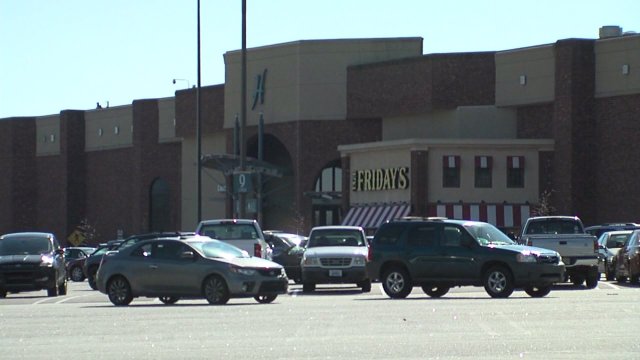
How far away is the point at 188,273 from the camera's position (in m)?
29.7

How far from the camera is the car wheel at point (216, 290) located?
29.3 m

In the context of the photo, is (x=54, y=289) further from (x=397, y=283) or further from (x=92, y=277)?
(x=397, y=283)

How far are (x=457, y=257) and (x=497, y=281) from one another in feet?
3.47

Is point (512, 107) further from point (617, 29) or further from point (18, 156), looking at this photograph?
point (18, 156)

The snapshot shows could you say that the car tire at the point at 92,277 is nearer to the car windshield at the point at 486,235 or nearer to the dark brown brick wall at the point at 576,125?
the car windshield at the point at 486,235

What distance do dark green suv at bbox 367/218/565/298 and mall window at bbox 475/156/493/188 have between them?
111 feet

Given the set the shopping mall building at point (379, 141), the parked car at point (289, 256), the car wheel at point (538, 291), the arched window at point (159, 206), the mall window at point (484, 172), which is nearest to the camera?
the car wheel at point (538, 291)

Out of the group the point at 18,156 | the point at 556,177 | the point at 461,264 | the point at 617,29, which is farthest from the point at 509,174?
the point at 18,156

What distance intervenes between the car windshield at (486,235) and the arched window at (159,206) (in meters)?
57.2

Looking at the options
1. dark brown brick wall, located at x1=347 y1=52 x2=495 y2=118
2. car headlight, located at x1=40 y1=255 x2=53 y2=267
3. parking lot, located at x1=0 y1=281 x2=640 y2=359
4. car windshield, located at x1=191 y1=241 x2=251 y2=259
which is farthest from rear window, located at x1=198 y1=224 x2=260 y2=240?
dark brown brick wall, located at x1=347 y1=52 x2=495 y2=118

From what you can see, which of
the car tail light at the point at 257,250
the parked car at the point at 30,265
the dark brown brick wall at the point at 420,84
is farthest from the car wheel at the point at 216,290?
the dark brown brick wall at the point at 420,84

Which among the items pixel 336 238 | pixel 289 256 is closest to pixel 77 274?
pixel 289 256

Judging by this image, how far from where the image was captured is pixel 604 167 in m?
63.5

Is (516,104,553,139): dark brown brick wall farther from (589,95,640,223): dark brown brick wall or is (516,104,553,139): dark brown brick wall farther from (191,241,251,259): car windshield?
(191,241,251,259): car windshield
